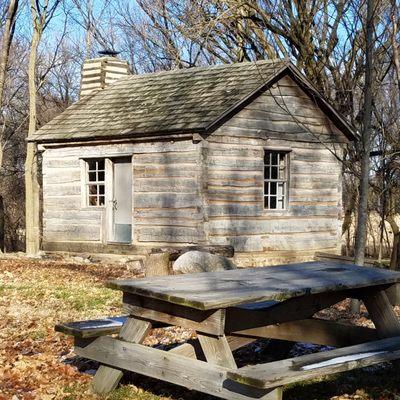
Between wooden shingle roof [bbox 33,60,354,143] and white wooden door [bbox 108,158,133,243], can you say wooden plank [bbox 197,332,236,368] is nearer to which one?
wooden shingle roof [bbox 33,60,354,143]

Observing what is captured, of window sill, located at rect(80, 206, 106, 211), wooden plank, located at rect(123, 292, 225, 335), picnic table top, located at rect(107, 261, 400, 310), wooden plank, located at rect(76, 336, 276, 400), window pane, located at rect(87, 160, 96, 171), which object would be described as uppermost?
window pane, located at rect(87, 160, 96, 171)

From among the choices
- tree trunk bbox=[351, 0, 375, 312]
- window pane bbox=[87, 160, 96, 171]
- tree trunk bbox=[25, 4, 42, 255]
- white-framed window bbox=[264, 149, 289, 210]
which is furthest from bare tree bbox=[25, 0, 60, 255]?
tree trunk bbox=[351, 0, 375, 312]

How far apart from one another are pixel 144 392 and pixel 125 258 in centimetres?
1055

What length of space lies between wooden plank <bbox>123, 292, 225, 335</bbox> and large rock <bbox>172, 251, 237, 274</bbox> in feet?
20.3

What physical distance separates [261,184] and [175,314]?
11100 millimetres

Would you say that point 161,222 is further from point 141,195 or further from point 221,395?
point 221,395

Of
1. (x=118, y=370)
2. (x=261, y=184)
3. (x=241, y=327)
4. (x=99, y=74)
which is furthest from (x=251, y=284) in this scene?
(x=99, y=74)

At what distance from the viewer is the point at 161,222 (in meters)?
15.7

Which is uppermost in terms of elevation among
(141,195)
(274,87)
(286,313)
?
(274,87)

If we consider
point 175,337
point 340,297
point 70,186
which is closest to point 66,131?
point 70,186

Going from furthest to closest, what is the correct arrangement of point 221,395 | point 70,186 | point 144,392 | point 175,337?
point 70,186
point 175,337
point 144,392
point 221,395

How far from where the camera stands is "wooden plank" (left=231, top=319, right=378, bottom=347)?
6.24 m

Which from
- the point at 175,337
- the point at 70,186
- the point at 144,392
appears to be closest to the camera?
the point at 144,392

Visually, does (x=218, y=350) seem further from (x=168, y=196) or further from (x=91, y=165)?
(x=91, y=165)
